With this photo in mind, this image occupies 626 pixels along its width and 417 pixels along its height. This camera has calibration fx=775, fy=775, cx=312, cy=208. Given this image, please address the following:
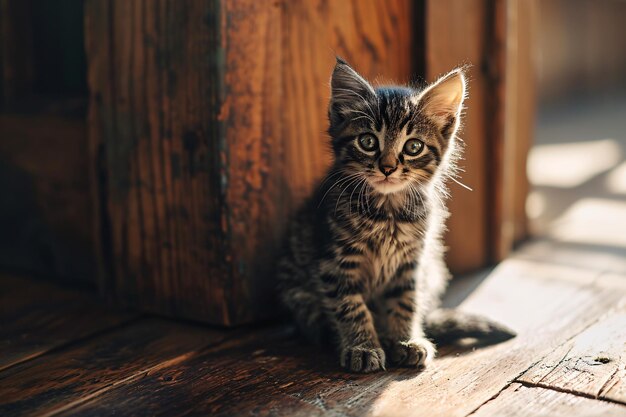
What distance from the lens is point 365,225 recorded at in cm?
228

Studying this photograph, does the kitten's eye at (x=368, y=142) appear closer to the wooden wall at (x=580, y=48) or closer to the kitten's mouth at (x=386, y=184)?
the kitten's mouth at (x=386, y=184)

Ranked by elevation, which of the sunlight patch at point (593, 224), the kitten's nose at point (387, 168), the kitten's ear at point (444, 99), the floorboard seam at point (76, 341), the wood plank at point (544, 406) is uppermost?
the kitten's ear at point (444, 99)

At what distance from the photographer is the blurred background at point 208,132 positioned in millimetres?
2354

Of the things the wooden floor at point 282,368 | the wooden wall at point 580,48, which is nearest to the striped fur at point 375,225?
the wooden floor at point 282,368

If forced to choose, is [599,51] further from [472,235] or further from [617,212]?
[472,235]

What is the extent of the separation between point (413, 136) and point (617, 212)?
2.20 metres

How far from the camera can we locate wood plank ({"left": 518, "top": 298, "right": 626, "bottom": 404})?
6.40 ft

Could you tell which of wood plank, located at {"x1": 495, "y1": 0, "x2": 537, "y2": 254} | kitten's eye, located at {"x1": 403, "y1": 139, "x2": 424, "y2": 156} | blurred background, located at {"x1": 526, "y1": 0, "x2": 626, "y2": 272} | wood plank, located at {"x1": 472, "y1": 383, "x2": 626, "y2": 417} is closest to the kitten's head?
kitten's eye, located at {"x1": 403, "y1": 139, "x2": 424, "y2": 156}

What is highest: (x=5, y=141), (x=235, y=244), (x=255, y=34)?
(x=255, y=34)

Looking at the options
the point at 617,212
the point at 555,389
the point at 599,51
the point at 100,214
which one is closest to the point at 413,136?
the point at 555,389

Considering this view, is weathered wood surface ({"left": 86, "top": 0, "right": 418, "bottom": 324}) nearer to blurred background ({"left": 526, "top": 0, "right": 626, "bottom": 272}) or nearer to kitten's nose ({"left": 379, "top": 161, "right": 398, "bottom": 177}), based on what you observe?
kitten's nose ({"left": 379, "top": 161, "right": 398, "bottom": 177})

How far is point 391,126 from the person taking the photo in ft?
7.22

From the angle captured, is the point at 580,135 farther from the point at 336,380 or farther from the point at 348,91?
the point at 336,380

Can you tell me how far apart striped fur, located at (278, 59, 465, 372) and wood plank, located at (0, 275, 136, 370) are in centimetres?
64
